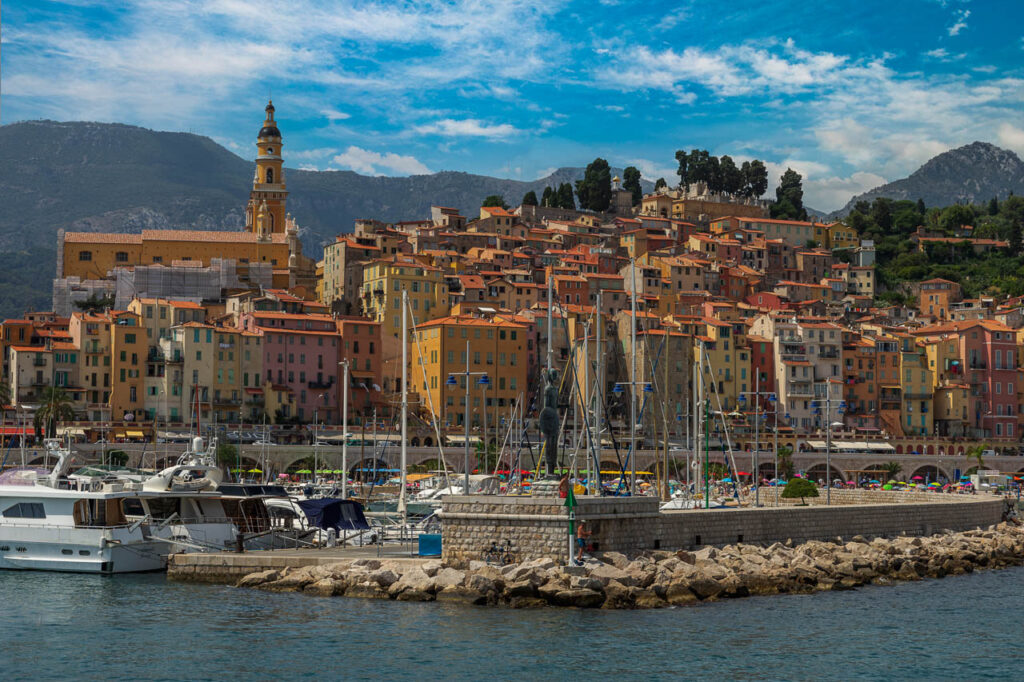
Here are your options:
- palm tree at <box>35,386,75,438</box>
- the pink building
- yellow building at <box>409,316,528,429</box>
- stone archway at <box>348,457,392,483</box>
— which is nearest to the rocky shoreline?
stone archway at <box>348,457,392,483</box>

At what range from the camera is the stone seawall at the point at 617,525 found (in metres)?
30.5

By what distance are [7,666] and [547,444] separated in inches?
470

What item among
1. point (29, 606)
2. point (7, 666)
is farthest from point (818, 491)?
point (7, 666)

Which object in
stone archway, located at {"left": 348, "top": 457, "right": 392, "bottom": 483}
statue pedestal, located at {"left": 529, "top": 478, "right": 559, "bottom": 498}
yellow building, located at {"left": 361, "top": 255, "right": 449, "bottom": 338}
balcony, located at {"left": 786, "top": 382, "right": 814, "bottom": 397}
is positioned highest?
yellow building, located at {"left": 361, "top": 255, "right": 449, "bottom": 338}

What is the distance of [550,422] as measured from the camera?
30.5 meters

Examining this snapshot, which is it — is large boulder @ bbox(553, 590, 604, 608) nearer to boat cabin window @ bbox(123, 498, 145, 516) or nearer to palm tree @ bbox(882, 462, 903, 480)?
boat cabin window @ bbox(123, 498, 145, 516)

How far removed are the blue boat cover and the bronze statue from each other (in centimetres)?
884

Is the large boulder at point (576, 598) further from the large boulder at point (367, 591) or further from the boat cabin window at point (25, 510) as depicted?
the boat cabin window at point (25, 510)

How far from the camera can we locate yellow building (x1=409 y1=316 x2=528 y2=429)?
286ft

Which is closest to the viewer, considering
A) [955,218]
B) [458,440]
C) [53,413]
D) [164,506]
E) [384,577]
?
[384,577]

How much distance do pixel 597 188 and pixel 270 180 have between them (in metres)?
37.7

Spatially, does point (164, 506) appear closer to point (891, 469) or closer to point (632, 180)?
point (891, 469)

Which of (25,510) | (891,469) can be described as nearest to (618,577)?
(25,510)

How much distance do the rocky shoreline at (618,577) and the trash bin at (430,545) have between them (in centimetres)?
149
